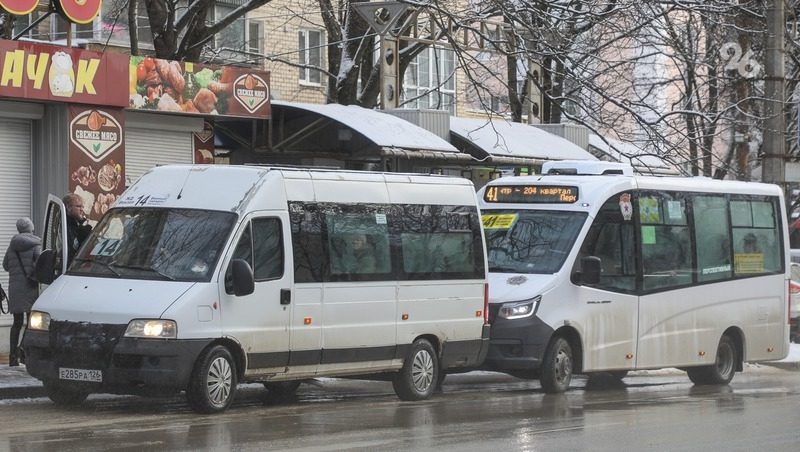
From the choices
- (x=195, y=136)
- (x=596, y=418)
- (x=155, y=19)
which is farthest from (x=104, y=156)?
(x=596, y=418)

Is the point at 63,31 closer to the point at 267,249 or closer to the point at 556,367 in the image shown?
the point at 556,367

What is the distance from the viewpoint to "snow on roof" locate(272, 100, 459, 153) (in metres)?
21.5

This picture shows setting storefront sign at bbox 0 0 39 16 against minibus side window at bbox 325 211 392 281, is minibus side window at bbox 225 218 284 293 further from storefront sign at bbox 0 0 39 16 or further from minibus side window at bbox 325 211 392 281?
storefront sign at bbox 0 0 39 16

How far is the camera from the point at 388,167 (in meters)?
23.9

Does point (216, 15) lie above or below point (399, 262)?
above

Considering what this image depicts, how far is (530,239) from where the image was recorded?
17328 millimetres

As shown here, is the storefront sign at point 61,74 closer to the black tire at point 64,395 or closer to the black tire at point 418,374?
the black tire at point 64,395

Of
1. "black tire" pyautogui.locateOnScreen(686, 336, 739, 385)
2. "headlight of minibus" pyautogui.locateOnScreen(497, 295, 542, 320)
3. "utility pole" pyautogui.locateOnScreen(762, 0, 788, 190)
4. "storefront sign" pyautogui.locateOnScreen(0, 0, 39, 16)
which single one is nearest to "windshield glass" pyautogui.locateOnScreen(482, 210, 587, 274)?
"headlight of minibus" pyautogui.locateOnScreen(497, 295, 542, 320)

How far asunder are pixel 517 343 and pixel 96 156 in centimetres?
624

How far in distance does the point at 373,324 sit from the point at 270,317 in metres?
1.43

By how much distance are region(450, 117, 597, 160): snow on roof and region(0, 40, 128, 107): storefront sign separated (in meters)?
6.21

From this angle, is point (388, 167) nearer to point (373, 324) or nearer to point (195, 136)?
point (195, 136)

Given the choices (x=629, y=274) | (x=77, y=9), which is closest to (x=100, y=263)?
(x=77, y=9)

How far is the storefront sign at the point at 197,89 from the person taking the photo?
1991 cm
